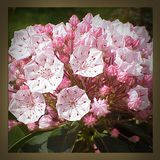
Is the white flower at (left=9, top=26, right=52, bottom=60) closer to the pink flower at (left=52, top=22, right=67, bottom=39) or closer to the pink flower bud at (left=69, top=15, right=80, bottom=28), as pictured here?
the pink flower at (left=52, top=22, right=67, bottom=39)

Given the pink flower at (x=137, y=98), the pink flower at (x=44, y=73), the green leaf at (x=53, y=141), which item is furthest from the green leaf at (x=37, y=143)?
the pink flower at (x=137, y=98)

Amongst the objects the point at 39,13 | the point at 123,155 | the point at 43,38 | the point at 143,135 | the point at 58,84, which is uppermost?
the point at 39,13

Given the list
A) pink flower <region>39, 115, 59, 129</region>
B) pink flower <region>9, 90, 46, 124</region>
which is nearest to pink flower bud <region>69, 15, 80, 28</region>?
pink flower <region>9, 90, 46, 124</region>

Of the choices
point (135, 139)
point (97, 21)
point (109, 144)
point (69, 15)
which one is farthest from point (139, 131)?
point (69, 15)

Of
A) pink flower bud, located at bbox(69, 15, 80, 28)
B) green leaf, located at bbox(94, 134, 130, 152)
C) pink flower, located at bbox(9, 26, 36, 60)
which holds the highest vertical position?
pink flower bud, located at bbox(69, 15, 80, 28)

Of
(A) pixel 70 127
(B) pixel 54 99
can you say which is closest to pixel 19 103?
(B) pixel 54 99

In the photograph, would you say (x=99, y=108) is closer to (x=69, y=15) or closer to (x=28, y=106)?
(x=28, y=106)
